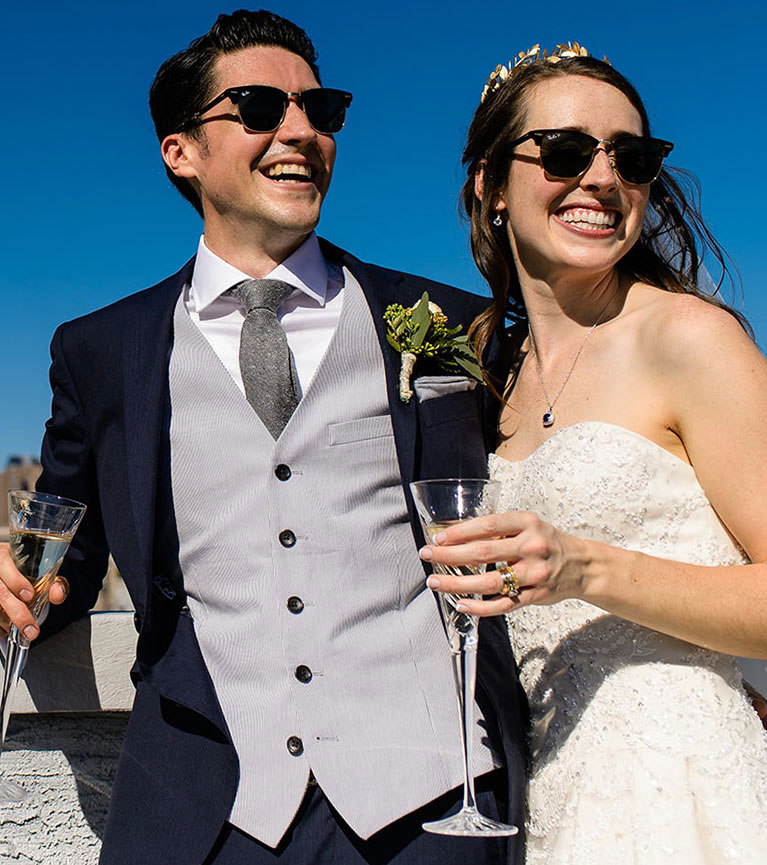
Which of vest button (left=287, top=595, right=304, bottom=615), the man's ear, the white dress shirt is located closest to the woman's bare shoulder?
the white dress shirt

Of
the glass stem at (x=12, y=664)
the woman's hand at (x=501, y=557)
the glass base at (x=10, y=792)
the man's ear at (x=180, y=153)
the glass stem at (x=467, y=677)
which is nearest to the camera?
the woman's hand at (x=501, y=557)

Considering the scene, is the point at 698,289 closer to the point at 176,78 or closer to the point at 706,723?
the point at 706,723

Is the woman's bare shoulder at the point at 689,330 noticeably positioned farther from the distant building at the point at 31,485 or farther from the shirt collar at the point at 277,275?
the distant building at the point at 31,485

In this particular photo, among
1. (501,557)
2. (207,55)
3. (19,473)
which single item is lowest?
(501,557)

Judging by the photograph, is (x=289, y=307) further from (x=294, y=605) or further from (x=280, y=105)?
(x=294, y=605)

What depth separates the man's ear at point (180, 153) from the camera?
366 centimetres

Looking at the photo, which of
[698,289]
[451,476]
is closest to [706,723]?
[451,476]

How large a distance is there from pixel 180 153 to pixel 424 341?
4.27 feet

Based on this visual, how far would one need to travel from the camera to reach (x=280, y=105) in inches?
134

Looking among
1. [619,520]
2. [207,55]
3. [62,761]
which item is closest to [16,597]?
[62,761]

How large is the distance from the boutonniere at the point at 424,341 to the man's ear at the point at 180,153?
3.23 feet

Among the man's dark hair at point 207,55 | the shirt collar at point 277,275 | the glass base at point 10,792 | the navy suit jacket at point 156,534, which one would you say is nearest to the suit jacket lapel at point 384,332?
the navy suit jacket at point 156,534

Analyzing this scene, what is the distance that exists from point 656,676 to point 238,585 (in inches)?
43.9

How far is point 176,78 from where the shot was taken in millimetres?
3688
